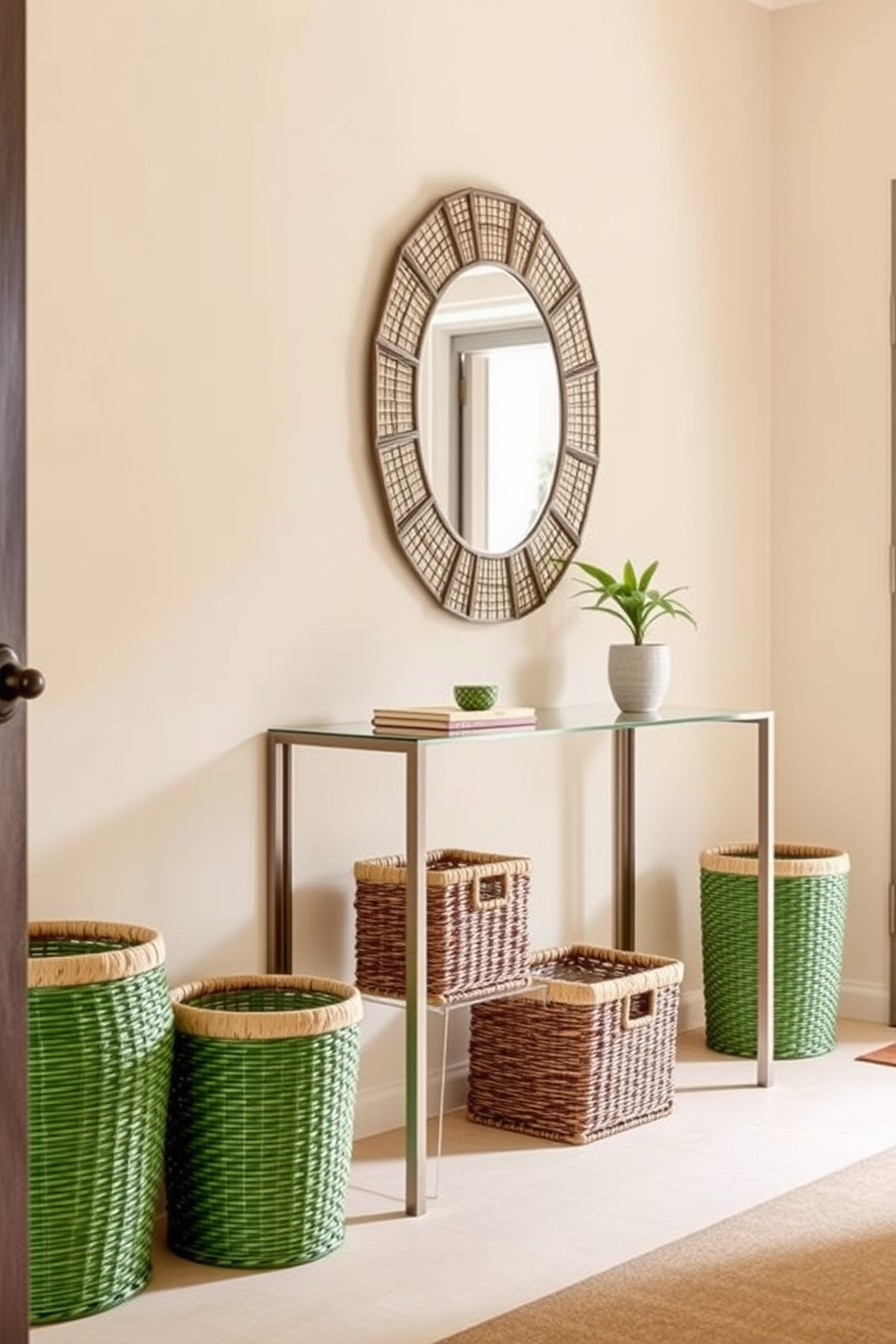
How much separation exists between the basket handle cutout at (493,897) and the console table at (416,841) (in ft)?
0.79

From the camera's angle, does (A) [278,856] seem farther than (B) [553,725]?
No

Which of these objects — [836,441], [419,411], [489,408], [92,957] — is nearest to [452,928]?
[92,957]

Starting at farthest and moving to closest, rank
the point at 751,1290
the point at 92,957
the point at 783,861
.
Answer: the point at 783,861, the point at 751,1290, the point at 92,957

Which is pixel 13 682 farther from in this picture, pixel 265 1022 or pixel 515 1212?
pixel 515 1212

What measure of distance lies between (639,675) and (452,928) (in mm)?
793

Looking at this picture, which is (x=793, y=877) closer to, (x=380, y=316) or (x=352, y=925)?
(x=352, y=925)

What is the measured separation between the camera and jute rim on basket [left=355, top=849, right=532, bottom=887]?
3.30 metres

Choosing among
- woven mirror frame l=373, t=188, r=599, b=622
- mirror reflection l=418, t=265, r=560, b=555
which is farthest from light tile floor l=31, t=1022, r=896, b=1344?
mirror reflection l=418, t=265, r=560, b=555

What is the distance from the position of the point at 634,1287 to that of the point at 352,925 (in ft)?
3.36

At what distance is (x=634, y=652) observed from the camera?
150 inches

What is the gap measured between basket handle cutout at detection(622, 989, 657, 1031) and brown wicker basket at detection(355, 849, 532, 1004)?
21cm

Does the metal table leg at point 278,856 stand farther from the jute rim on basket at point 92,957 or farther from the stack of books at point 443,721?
the jute rim on basket at point 92,957

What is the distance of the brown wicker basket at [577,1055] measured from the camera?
349 centimetres

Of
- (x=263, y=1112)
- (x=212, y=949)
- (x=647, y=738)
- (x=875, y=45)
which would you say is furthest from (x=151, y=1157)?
(x=875, y=45)
